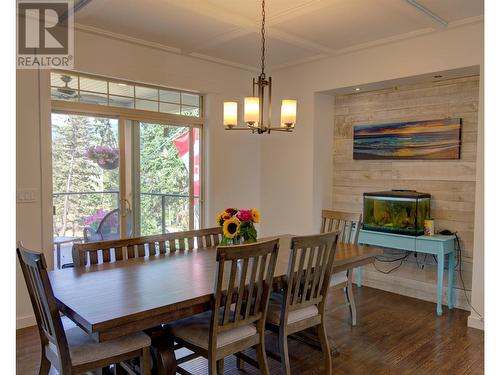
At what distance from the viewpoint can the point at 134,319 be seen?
1.68 m

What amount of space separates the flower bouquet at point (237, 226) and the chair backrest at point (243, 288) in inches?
13.7

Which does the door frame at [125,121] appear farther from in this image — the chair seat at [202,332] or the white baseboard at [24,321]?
the chair seat at [202,332]

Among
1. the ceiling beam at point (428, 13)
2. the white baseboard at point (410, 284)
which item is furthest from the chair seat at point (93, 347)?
the white baseboard at point (410, 284)

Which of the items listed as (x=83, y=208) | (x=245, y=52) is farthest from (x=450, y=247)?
(x=83, y=208)

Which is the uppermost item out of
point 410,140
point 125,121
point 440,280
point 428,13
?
point 428,13

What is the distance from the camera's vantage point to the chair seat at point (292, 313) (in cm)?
241

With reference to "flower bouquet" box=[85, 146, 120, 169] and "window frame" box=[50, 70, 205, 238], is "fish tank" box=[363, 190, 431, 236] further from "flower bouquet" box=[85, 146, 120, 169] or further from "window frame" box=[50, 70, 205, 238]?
"flower bouquet" box=[85, 146, 120, 169]

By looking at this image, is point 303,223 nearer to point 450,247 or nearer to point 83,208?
point 450,247

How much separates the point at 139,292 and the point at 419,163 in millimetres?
3469

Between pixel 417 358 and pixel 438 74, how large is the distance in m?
2.77

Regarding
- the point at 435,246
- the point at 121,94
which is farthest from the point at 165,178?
the point at 435,246

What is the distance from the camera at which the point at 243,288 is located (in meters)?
2.05

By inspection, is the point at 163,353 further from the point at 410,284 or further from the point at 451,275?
the point at 410,284

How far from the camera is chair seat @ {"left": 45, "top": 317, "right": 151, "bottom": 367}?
1.83 m
